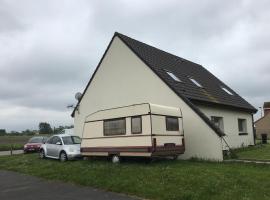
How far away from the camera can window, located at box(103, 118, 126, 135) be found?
17.4 m

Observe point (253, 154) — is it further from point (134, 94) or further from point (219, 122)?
point (134, 94)

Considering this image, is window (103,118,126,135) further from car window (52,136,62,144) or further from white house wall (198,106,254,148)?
white house wall (198,106,254,148)

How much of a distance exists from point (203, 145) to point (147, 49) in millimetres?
9167

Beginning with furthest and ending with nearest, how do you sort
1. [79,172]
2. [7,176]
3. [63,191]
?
[7,176] < [79,172] < [63,191]

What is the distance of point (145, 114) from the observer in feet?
53.9

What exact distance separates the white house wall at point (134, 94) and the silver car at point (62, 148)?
3.37 meters

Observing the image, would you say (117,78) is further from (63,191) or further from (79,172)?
(63,191)

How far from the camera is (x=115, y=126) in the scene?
17812 millimetres

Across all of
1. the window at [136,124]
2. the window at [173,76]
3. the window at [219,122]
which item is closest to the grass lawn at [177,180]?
the window at [136,124]

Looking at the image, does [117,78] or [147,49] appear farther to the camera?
[147,49]

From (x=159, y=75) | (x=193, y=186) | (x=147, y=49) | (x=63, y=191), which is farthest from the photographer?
(x=147, y=49)

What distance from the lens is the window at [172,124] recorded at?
17.3 meters

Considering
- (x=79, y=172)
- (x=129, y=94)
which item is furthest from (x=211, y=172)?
(x=129, y=94)

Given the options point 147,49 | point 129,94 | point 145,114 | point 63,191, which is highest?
point 147,49
